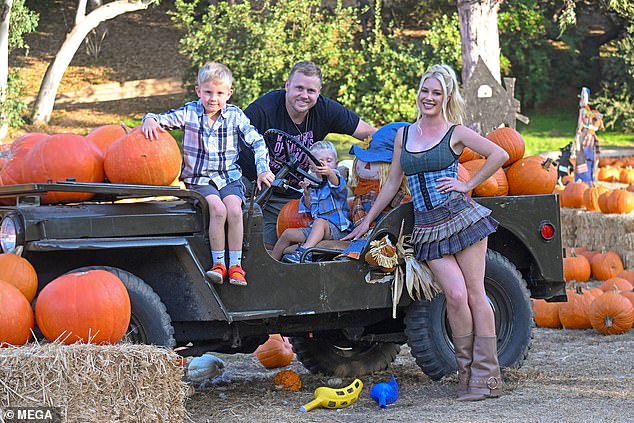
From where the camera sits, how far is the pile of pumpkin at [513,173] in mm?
6426

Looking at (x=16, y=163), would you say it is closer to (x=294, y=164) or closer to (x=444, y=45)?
(x=294, y=164)

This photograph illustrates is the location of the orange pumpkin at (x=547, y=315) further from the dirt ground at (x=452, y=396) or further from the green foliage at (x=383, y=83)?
the green foliage at (x=383, y=83)

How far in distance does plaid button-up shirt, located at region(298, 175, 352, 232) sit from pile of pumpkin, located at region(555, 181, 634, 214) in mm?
5847

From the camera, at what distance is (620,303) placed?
845 cm

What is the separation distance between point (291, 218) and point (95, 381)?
2.39 m

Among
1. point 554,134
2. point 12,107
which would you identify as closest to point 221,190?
point 12,107

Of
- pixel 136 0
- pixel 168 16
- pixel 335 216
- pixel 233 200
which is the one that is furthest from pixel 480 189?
pixel 168 16

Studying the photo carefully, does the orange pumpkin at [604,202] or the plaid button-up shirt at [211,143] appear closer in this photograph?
the plaid button-up shirt at [211,143]

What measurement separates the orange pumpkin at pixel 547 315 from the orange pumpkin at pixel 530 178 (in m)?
2.68

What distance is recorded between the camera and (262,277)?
18.1 ft

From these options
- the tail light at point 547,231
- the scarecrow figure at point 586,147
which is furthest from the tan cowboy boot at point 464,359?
the scarecrow figure at point 586,147

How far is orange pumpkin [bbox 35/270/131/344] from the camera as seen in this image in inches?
183

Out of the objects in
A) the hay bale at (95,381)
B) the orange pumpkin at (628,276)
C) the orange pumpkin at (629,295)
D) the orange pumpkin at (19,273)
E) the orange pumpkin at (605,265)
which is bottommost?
the orange pumpkin at (605,265)

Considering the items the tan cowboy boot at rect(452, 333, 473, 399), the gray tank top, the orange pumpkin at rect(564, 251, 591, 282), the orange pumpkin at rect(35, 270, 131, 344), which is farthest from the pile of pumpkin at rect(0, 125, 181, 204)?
the orange pumpkin at rect(564, 251, 591, 282)
